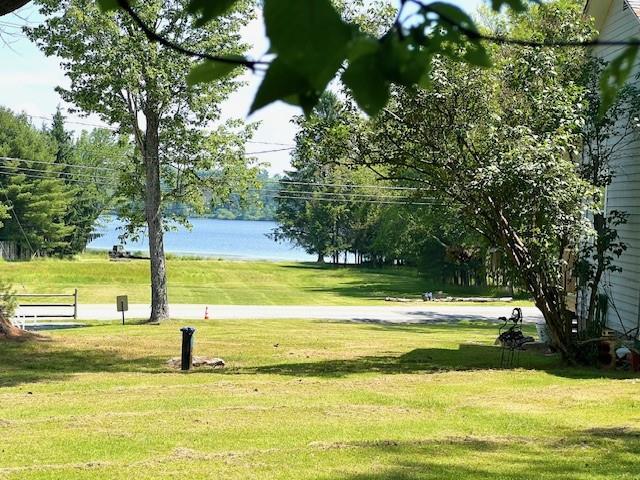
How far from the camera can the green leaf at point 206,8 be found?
4.46 ft

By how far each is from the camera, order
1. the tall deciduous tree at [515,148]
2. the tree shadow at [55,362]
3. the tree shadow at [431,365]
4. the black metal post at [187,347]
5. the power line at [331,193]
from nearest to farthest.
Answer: the tree shadow at [55,362], the tall deciduous tree at [515,148], the tree shadow at [431,365], the black metal post at [187,347], the power line at [331,193]

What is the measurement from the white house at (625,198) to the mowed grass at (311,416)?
7.10 feet

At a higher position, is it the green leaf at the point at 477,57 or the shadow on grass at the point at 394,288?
the green leaf at the point at 477,57

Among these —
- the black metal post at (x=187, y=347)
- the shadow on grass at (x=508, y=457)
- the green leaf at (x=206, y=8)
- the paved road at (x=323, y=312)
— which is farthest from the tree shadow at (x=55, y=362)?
the green leaf at (x=206, y=8)

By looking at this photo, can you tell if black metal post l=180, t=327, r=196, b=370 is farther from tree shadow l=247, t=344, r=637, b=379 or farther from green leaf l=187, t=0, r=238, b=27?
green leaf l=187, t=0, r=238, b=27

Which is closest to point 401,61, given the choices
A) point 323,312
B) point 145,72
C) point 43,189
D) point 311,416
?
point 311,416

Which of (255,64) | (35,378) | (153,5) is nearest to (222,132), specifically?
(153,5)

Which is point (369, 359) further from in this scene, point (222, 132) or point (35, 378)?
point (222, 132)

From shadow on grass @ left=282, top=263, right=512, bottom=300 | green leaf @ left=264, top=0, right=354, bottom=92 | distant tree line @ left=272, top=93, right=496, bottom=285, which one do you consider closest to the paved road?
distant tree line @ left=272, top=93, right=496, bottom=285

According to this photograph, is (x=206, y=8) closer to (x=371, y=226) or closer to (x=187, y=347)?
(x=187, y=347)

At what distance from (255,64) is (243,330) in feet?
65.9

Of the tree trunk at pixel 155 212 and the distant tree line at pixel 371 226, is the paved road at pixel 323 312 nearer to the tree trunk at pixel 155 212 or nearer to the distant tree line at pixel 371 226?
the tree trunk at pixel 155 212

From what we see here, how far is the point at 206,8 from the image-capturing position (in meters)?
1.37

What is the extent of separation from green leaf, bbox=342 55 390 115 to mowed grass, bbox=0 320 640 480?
535 centimetres
